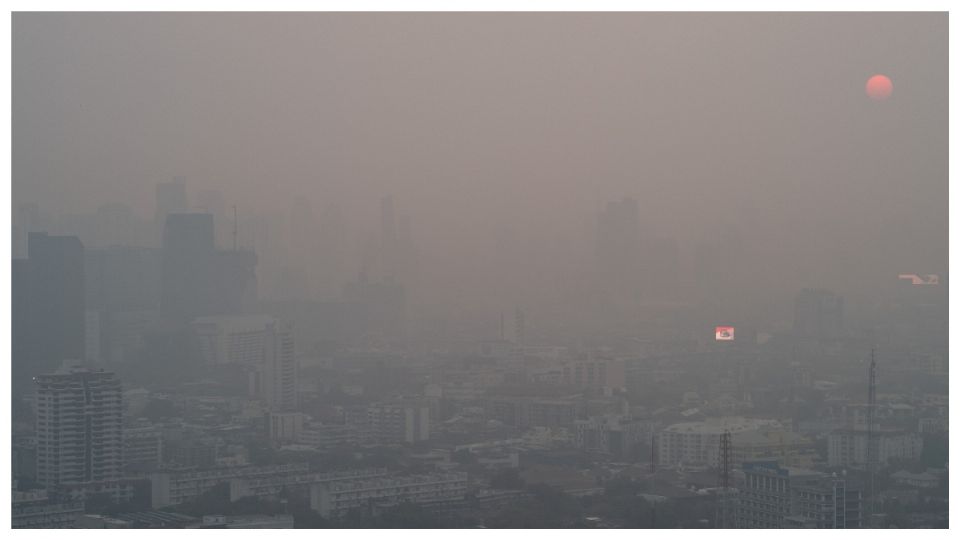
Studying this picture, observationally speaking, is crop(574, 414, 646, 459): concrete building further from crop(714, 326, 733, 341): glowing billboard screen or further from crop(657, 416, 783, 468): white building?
crop(714, 326, 733, 341): glowing billboard screen

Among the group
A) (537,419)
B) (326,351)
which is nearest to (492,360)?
(537,419)

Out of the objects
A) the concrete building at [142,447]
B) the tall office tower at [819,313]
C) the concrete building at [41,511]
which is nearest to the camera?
the concrete building at [41,511]

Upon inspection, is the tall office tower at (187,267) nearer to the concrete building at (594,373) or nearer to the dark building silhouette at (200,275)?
the dark building silhouette at (200,275)

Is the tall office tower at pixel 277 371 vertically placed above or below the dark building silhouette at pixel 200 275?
below

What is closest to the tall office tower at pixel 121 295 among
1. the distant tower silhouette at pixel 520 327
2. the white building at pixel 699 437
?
the distant tower silhouette at pixel 520 327

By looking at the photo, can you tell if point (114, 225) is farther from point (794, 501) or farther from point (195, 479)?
point (794, 501)

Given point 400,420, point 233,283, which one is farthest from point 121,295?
point 400,420
